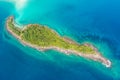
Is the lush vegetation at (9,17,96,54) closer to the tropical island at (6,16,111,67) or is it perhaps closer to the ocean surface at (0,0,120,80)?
the tropical island at (6,16,111,67)

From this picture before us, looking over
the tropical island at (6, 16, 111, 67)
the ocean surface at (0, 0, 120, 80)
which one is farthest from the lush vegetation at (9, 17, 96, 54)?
the ocean surface at (0, 0, 120, 80)

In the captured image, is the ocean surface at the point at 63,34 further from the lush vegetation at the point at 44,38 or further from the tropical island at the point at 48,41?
the lush vegetation at the point at 44,38

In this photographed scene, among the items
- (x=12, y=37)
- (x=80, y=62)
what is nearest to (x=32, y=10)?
(x=12, y=37)

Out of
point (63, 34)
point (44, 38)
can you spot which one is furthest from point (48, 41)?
point (63, 34)

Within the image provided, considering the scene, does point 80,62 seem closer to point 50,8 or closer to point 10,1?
point 50,8

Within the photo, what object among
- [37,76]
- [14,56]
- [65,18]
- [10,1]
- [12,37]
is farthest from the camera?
[10,1]

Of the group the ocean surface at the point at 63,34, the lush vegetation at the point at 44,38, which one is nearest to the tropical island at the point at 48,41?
the lush vegetation at the point at 44,38

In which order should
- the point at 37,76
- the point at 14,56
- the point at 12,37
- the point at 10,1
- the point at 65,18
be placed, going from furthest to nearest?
the point at 10,1 → the point at 65,18 → the point at 12,37 → the point at 14,56 → the point at 37,76

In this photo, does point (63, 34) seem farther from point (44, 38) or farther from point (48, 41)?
point (44, 38)
